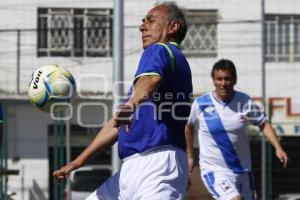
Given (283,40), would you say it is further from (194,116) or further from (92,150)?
(92,150)

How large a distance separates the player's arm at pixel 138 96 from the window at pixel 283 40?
1355cm

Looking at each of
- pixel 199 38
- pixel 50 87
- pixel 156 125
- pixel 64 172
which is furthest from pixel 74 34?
pixel 156 125

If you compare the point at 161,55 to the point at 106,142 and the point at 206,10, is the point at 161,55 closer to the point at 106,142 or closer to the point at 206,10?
the point at 106,142

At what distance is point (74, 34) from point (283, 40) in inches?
181

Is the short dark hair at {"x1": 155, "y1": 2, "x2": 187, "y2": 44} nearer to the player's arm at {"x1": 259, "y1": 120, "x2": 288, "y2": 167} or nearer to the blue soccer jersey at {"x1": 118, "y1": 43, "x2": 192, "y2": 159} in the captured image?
the blue soccer jersey at {"x1": 118, "y1": 43, "x2": 192, "y2": 159}

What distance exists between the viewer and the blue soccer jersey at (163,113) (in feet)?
15.8

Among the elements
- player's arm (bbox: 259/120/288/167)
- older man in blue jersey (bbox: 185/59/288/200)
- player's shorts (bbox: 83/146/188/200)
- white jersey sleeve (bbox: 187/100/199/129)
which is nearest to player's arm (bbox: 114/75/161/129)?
player's shorts (bbox: 83/146/188/200)

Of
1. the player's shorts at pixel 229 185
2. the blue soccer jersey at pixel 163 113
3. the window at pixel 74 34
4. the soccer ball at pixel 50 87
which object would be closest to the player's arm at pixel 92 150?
the blue soccer jersey at pixel 163 113

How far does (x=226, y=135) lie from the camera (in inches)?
306

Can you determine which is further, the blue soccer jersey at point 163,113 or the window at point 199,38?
the window at point 199,38

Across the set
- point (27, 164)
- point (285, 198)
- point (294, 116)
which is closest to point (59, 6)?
point (27, 164)

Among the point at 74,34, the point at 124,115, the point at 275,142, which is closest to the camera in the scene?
the point at 124,115

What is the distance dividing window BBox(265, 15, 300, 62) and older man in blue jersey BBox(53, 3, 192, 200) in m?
13.2

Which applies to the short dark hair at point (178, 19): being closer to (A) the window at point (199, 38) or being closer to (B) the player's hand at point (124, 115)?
(B) the player's hand at point (124, 115)
